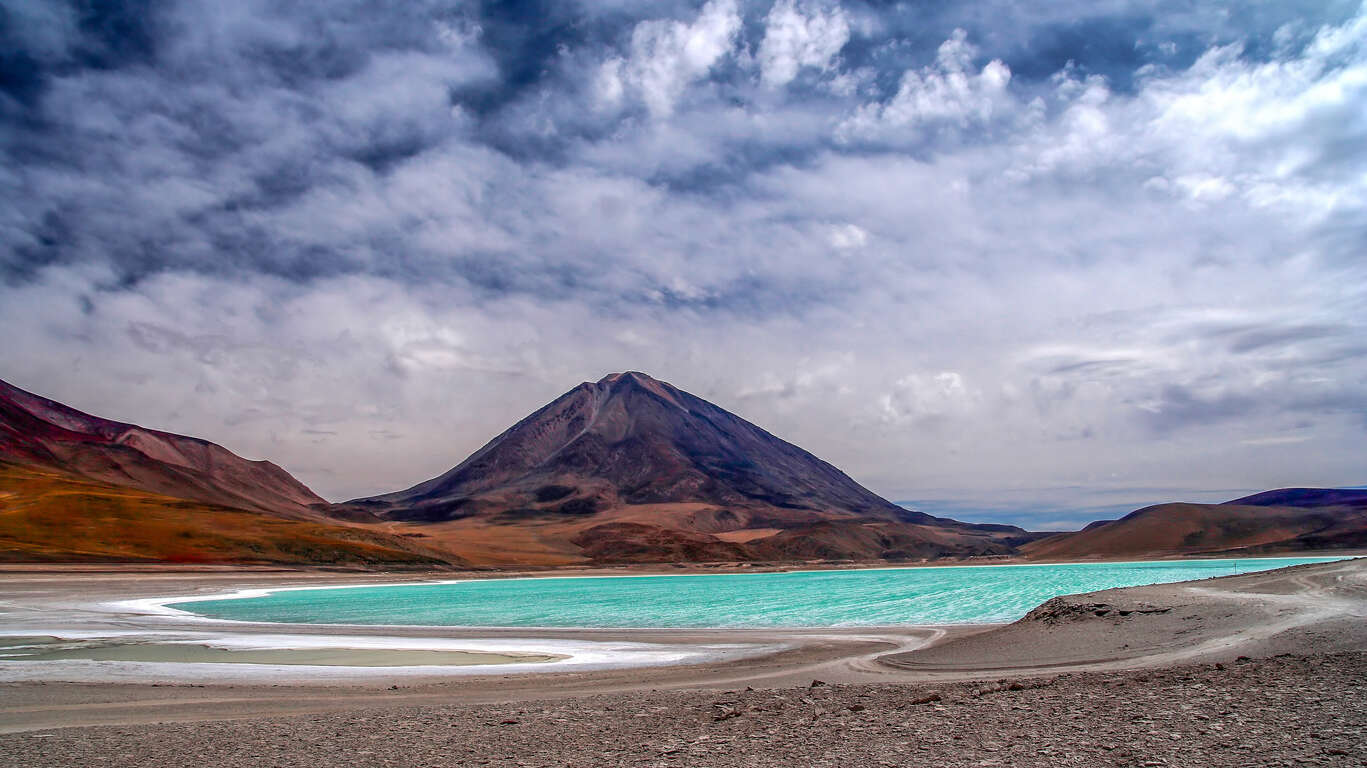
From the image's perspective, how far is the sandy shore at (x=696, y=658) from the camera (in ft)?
46.6

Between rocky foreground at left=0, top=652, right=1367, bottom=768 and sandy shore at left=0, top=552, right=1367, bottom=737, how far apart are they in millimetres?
1038

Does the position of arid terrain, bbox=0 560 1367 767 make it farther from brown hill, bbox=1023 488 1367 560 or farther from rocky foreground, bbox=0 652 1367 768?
brown hill, bbox=1023 488 1367 560

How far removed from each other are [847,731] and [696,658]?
11521mm

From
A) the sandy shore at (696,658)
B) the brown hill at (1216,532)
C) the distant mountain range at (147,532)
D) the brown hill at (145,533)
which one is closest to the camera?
the sandy shore at (696,658)

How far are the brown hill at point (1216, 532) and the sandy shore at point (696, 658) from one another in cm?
13248

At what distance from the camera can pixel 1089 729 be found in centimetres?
909

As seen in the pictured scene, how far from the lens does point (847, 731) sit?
32.2 feet

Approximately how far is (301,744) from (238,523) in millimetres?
120959

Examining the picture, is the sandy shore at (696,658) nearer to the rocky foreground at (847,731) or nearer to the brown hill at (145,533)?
the rocky foreground at (847,731)

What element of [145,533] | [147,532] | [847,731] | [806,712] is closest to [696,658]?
[806,712]

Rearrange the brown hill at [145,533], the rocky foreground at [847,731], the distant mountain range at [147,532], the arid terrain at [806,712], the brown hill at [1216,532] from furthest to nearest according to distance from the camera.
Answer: the brown hill at [1216,532] → the distant mountain range at [147,532] → the brown hill at [145,533] → the arid terrain at [806,712] → the rocky foreground at [847,731]

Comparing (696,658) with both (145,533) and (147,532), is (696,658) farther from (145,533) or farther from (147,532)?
(147,532)

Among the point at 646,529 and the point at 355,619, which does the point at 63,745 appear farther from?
the point at 646,529

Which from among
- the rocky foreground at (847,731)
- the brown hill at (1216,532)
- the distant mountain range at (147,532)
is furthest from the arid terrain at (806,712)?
the brown hill at (1216,532)
